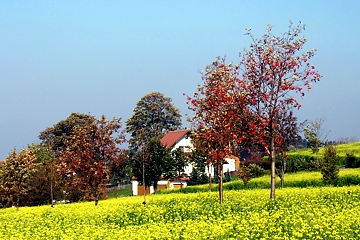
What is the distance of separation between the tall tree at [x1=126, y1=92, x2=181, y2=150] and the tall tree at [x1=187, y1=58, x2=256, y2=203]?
65.4 metres

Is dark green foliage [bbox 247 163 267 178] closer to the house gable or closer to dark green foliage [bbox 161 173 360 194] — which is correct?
dark green foliage [bbox 161 173 360 194]

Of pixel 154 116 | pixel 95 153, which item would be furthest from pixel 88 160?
pixel 154 116

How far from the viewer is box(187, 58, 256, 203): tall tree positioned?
31.9 meters

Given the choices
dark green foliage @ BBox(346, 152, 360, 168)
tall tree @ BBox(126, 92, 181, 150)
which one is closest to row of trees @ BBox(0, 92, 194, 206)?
tall tree @ BBox(126, 92, 181, 150)

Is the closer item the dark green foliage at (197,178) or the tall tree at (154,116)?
the dark green foliage at (197,178)

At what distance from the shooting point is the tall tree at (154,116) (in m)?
100

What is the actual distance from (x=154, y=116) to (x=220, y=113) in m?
68.8

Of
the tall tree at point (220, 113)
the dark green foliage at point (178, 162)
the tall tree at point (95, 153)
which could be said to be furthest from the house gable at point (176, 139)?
the tall tree at point (220, 113)

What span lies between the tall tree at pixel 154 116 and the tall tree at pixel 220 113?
65.4 meters

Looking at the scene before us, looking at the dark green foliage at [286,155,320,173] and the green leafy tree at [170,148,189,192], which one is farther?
the green leafy tree at [170,148,189,192]

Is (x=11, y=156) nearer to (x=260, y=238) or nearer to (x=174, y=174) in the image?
(x=174, y=174)

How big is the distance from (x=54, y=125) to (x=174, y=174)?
117 feet

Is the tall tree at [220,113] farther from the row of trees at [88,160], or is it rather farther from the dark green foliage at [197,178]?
the dark green foliage at [197,178]

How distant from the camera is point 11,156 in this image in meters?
49.1
